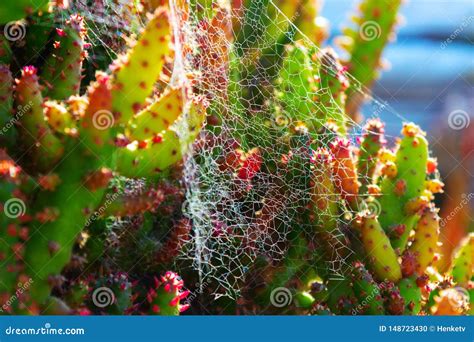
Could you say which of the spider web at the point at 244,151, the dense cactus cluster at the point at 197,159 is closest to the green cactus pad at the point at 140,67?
the dense cactus cluster at the point at 197,159

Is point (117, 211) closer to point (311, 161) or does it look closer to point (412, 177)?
point (311, 161)

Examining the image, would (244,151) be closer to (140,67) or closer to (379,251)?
(379,251)

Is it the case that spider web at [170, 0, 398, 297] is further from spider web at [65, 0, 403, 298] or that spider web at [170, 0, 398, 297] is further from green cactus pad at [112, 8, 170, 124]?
green cactus pad at [112, 8, 170, 124]

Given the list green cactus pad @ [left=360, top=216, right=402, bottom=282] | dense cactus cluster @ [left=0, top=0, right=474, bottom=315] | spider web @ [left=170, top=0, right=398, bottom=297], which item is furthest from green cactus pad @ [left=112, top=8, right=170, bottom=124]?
green cactus pad @ [left=360, top=216, right=402, bottom=282]

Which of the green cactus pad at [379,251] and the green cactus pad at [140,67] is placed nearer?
the green cactus pad at [140,67]

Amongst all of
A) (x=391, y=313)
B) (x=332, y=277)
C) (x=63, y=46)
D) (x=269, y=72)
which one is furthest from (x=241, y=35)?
(x=391, y=313)

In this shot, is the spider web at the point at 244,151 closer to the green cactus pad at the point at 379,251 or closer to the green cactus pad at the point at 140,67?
the green cactus pad at the point at 379,251

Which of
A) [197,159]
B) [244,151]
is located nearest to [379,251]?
[244,151]
